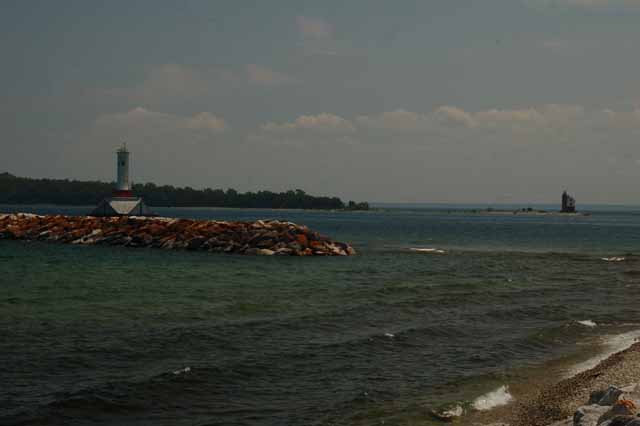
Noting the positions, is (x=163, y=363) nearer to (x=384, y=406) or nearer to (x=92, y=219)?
(x=384, y=406)

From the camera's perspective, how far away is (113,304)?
21.1 metres

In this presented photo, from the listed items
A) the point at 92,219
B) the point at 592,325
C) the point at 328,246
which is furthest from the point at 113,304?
the point at 92,219

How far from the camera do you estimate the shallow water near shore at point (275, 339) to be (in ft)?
37.1

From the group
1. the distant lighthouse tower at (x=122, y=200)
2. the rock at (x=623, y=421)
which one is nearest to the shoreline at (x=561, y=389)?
the rock at (x=623, y=421)

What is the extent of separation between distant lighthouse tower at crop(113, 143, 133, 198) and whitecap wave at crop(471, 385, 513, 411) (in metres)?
72.2

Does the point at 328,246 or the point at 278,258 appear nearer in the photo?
the point at 278,258

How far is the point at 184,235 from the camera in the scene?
162 feet

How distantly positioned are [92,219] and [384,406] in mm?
53604

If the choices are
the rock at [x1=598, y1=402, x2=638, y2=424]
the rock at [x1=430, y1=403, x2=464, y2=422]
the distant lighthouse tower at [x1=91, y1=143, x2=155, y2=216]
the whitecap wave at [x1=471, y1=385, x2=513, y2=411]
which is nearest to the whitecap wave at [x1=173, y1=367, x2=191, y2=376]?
the rock at [x1=430, y1=403, x2=464, y2=422]

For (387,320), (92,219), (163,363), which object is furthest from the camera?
(92,219)

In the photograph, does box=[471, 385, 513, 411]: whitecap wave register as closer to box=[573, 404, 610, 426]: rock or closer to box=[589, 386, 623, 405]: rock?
box=[589, 386, 623, 405]: rock

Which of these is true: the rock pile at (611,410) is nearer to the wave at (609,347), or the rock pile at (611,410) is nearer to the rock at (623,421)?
the rock at (623,421)

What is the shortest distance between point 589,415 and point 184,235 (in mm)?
43443

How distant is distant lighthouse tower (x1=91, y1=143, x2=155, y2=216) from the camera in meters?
76.9
